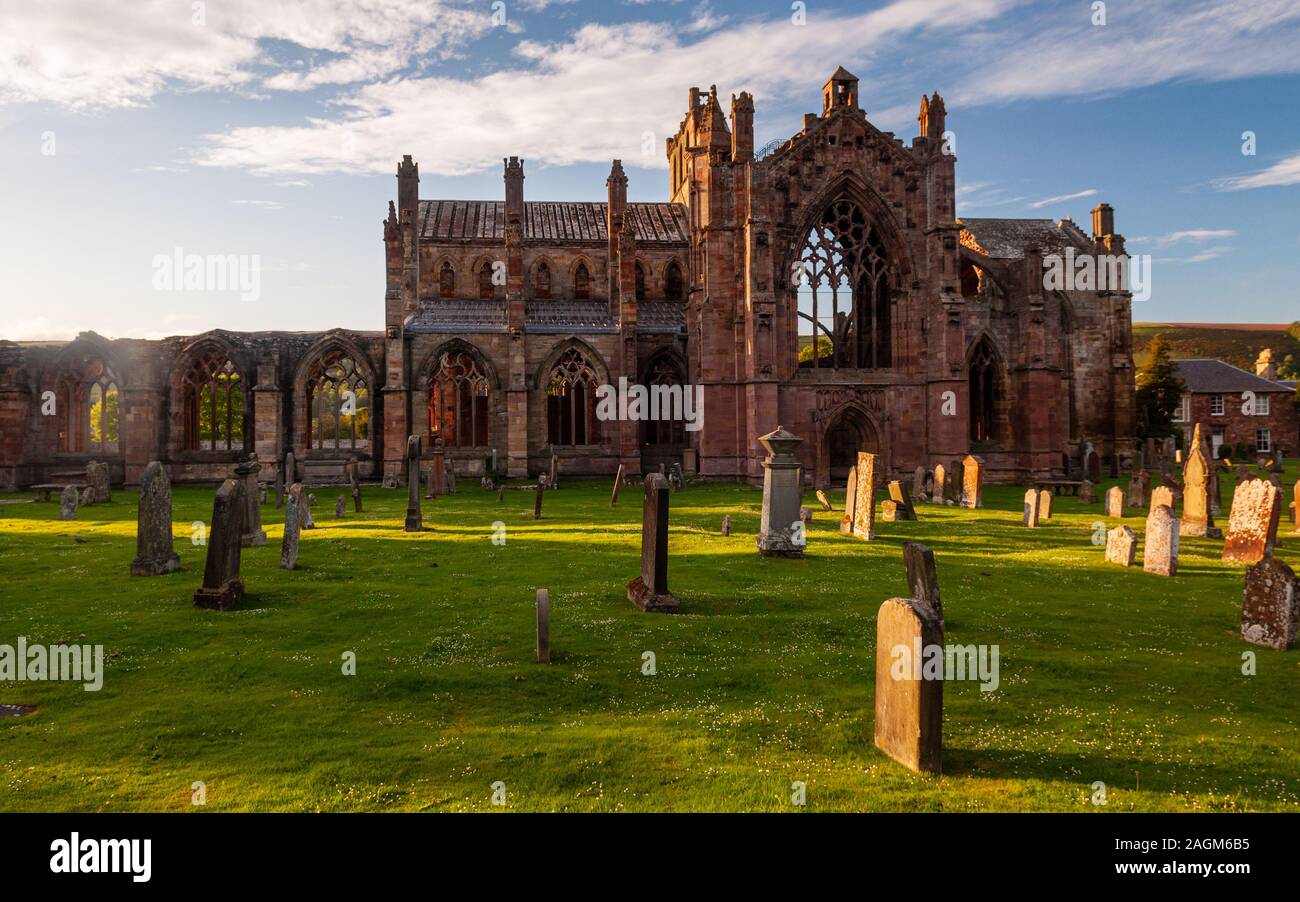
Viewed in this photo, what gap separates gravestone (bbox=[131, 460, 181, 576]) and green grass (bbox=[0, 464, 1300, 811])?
545mm

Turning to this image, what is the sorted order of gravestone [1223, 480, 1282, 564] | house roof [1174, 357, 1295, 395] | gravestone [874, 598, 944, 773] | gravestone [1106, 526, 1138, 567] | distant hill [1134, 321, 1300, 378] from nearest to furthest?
1. gravestone [874, 598, 944, 773]
2. gravestone [1223, 480, 1282, 564]
3. gravestone [1106, 526, 1138, 567]
4. house roof [1174, 357, 1295, 395]
5. distant hill [1134, 321, 1300, 378]

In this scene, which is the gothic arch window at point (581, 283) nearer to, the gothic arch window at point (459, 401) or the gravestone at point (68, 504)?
the gothic arch window at point (459, 401)

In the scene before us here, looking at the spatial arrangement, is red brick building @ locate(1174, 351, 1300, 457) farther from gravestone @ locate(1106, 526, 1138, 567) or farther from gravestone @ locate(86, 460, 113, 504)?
gravestone @ locate(86, 460, 113, 504)

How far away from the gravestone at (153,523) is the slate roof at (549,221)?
94.3ft

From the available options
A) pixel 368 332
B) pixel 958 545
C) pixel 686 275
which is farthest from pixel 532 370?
pixel 958 545

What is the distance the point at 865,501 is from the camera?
1727 centimetres

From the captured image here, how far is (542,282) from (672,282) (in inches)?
262

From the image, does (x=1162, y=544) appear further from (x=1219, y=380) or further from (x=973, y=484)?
(x=1219, y=380)

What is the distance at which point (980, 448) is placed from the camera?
3528 cm

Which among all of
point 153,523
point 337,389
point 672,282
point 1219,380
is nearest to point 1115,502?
point 153,523

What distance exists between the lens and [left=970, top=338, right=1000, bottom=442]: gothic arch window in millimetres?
36094

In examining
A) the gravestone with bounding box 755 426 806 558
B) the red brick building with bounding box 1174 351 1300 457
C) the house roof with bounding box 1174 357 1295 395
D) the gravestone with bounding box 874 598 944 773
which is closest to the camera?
the gravestone with bounding box 874 598 944 773

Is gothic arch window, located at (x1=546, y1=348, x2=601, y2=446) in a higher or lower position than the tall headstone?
higher

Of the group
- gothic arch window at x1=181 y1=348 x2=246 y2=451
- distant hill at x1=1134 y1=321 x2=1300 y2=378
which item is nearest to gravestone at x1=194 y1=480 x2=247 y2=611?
gothic arch window at x1=181 y1=348 x2=246 y2=451
